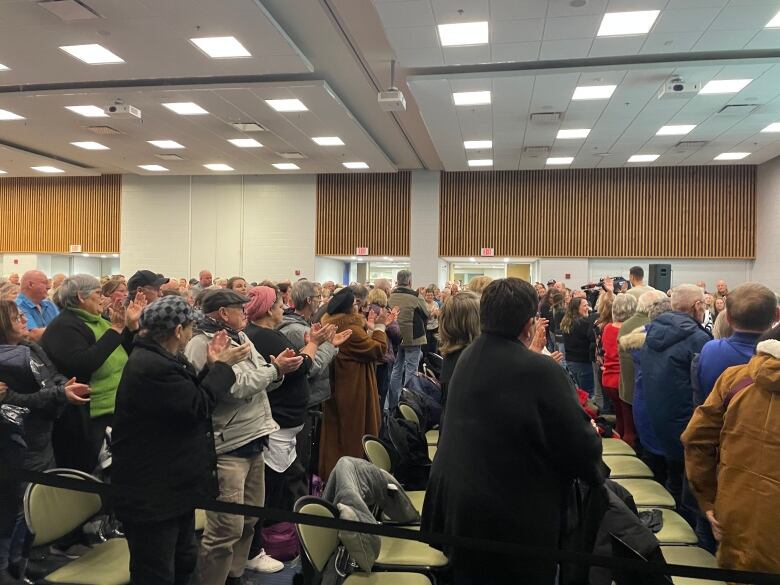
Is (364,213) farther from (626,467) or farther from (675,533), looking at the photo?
(675,533)

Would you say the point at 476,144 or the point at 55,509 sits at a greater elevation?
the point at 476,144

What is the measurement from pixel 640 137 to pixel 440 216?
586 centimetres

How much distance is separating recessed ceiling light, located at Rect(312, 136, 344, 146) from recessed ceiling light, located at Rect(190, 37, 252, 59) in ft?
13.2

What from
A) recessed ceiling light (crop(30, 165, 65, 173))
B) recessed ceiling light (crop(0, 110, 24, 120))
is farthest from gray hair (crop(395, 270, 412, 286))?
recessed ceiling light (crop(30, 165, 65, 173))

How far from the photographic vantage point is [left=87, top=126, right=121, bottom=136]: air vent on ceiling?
1120cm

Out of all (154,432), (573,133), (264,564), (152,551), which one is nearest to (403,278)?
(264,564)

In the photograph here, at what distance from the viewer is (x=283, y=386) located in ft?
10.9

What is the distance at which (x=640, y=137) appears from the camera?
11.1 metres

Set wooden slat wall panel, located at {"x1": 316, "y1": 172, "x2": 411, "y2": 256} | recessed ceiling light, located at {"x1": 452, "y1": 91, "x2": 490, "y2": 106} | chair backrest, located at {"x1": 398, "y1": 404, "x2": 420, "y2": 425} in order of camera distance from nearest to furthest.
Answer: chair backrest, located at {"x1": 398, "y1": 404, "x2": 420, "y2": 425}
recessed ceiling light, located at {"x1": 452, "y1": 91, "x2": 490, "y2": 106}
wooden slat wall panel, located at {"x1": 316, "y1": 172, "x2": 411, "y2": 256}

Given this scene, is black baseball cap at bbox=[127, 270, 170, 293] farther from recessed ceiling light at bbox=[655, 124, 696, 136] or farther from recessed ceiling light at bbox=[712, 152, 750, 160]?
recessed ceiling light at bbox=[712, 152, 750, 160]

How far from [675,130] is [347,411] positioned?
9436 millimetres

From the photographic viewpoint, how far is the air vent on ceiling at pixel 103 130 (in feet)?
36.7

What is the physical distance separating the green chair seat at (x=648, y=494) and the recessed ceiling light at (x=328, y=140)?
980 centimetres

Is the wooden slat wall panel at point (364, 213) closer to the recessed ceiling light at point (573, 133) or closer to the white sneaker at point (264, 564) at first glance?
the recessed ceiling light at point (573, 133)
